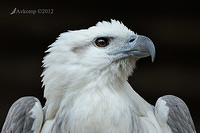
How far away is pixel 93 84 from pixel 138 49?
34cm

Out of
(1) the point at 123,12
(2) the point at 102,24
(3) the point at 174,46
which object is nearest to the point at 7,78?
(1) the point at 123,12

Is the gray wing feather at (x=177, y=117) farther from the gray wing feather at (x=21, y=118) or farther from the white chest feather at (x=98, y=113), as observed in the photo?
the gray wing feather at (x=21, y=118)

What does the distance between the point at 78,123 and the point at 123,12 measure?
184 cm

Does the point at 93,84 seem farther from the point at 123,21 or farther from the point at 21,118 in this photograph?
the point at 123,21

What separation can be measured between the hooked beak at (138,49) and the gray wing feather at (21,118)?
0.68 metres

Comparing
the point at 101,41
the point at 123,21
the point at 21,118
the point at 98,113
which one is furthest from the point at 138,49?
the point at 123,21

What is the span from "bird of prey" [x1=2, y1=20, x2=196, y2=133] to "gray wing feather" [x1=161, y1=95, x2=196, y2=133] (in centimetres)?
11

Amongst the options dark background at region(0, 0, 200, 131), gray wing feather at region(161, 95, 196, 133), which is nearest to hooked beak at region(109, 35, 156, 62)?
gray wing feather at region(161, 95, 196, 133)

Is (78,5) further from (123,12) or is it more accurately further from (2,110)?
(2,110)

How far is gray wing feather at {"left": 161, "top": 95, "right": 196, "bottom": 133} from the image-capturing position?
8.91 feet

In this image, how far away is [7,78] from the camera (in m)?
4.28

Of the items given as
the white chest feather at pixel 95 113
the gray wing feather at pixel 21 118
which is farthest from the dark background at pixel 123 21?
the white chest feather at pixel 95 113

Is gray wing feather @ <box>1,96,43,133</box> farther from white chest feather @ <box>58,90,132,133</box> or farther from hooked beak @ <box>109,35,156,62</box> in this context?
hooked beak @ <box>109,35,156,62</box>

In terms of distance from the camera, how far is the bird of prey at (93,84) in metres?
2.47
